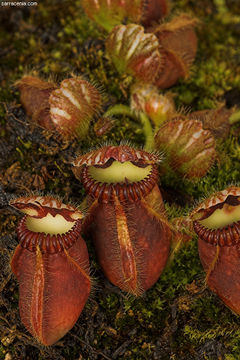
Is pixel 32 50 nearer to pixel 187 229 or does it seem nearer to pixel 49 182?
pixel 49 182

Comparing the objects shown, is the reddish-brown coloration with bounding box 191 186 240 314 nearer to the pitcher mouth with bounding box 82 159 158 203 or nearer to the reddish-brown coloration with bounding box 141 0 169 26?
the pitcher mouth with bounding box 82 159 158 203

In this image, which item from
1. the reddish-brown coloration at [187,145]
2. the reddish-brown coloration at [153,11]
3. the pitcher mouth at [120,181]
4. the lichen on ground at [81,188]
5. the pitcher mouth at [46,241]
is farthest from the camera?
the reddish-brown coloration at [153,11]

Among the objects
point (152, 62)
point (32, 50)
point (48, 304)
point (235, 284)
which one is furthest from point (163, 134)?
point (32, 50)

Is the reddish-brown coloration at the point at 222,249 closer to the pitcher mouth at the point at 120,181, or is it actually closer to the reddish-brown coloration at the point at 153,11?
the pitcher mouth at the point at 120,181

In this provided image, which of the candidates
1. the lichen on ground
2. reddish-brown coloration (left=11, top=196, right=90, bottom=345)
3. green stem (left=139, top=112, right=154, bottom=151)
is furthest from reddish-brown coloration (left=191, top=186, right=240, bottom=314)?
green stem (left=139, top=112, right=154, bottom=151)

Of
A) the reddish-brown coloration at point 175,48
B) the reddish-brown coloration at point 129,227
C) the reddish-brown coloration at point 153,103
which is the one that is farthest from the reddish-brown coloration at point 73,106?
the reddish-brown coloration at point 175,48

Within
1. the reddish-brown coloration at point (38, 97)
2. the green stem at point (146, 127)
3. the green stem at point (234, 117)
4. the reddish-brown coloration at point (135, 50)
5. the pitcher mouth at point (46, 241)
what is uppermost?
the reddish-brown coloration at point (135, 50)
